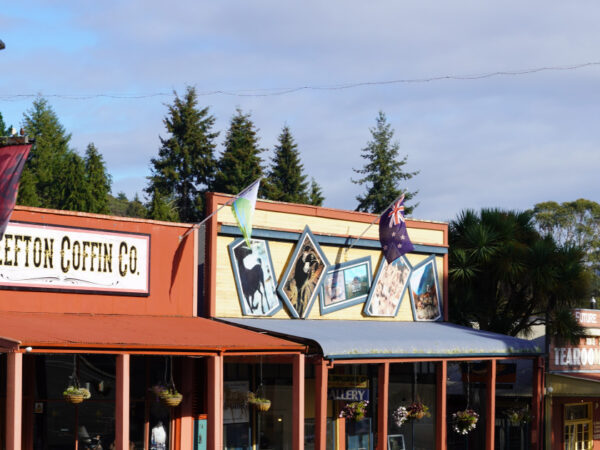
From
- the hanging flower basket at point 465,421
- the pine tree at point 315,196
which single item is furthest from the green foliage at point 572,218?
the hanging flower basket at point 465,421

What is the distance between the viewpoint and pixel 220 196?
23.2 m

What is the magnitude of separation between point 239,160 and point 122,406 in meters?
48.5

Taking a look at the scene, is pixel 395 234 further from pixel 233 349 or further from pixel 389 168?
pixel 389 168

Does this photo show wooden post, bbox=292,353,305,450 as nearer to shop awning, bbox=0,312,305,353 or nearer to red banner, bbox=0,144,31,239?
shop awning, bbox=0,312,305,353

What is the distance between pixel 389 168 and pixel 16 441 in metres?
59.4

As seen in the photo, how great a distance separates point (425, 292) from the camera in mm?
29016

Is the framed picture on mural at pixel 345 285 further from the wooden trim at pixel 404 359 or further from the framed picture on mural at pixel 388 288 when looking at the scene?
the wooden trim at pixel 404 359

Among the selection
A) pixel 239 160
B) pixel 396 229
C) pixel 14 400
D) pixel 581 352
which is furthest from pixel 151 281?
pixel 239 160

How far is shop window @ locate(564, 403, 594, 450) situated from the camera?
31.3 meters

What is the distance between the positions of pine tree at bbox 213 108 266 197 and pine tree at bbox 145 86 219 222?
1301mm

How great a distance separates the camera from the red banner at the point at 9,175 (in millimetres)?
16422

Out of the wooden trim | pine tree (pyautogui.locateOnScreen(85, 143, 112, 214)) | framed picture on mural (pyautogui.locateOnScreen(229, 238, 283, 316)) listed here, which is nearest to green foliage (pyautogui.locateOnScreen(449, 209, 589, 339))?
the wooden trim

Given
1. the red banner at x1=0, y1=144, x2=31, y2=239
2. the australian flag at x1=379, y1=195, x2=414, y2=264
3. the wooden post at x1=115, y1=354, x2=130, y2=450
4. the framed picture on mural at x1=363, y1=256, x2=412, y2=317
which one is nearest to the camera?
the red banner at x1=0, y1=144, x2=31, y2=239

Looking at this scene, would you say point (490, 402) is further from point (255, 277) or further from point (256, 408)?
point (255, 277)
